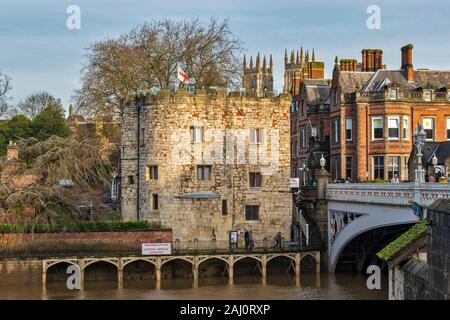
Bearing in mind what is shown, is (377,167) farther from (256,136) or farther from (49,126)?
(49,126)

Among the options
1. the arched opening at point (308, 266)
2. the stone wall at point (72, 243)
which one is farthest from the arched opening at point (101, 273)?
the arched opening at point (308, 266)

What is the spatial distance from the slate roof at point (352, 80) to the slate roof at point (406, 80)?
838 millimetres

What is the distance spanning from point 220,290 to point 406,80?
81.4ft

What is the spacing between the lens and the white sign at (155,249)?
140 ft

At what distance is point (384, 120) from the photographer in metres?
54.1

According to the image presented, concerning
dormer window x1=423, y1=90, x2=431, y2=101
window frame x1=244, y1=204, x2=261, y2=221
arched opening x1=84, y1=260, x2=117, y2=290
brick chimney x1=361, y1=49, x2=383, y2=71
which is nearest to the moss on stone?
arched opening x1=84, y1=260, x2=117, y2=290

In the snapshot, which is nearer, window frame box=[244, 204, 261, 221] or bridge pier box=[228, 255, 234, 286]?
bridge pier box=[228, 255, 234, 286]

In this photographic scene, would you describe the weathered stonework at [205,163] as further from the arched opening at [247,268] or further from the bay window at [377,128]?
the bay window at [377,128]

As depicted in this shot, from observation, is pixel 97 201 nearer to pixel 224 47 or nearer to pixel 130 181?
pixel 130 181

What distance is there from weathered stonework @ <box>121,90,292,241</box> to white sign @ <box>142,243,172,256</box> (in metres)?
3.59

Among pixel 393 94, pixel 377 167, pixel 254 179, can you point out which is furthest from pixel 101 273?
pixel 393 94

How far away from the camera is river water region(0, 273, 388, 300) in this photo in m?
37.8

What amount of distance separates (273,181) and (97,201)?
34.6 feet

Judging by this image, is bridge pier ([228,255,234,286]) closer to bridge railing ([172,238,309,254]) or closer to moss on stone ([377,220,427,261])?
bridge railing ([172,238,309,254])
